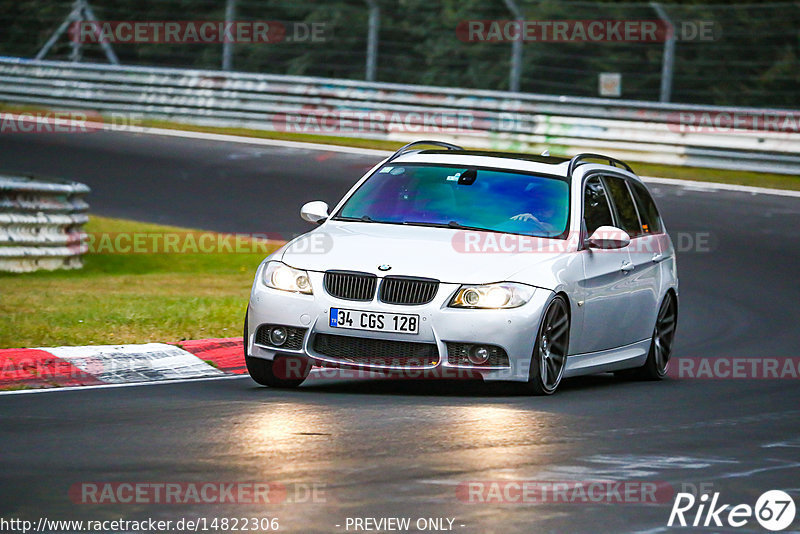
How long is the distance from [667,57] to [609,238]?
16.0 metres

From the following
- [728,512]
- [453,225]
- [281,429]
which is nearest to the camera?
[728,512]

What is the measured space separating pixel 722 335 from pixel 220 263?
687cm

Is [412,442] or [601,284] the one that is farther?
[601,284]

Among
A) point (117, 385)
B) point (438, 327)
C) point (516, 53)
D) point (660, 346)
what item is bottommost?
point (117, 385)

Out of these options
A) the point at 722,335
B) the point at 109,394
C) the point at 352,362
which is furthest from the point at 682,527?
the point at 722,335

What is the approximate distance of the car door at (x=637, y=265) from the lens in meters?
11.4

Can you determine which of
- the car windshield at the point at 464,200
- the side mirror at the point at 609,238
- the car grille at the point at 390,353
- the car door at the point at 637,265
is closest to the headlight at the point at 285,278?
the car grille at the point at 390,353

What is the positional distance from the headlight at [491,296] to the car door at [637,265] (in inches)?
71.6

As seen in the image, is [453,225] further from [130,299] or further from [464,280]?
[130,299]

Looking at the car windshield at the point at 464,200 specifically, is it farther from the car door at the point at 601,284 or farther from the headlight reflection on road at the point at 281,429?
the headlight reflection on road at the point at 281,429

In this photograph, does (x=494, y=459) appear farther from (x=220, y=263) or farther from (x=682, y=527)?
(x=220, y=263)

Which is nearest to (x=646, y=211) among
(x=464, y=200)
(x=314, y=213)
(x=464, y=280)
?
(x=464, y=200)

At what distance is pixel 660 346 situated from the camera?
12.0m

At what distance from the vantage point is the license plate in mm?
9445
